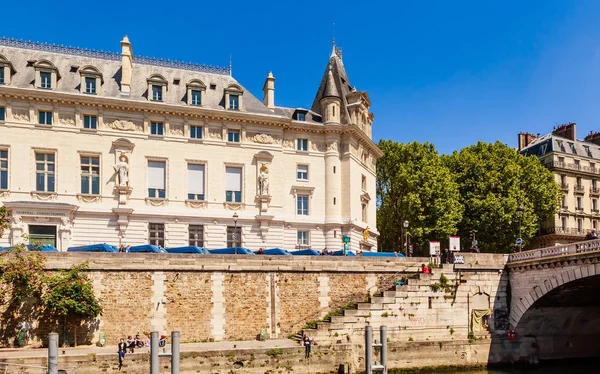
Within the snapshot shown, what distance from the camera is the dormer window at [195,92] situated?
39438 mm

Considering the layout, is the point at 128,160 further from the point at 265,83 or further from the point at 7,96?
the point at 265,83

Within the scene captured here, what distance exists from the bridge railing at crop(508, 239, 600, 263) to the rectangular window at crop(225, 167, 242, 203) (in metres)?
18.1

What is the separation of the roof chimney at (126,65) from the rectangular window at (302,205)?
14024mm

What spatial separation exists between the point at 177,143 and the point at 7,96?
10.6m

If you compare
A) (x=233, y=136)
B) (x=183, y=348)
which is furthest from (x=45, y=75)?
(x=183, y=348)

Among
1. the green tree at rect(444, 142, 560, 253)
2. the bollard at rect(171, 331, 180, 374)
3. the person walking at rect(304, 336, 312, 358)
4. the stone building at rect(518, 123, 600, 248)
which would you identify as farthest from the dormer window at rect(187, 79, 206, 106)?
the stone building at rect(518, 123, 600, 248)

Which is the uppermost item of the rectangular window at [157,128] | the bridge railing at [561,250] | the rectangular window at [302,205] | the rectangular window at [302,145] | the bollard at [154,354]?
the rectangular window at [157,128]

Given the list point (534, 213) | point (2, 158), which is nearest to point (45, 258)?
point (2, 158)

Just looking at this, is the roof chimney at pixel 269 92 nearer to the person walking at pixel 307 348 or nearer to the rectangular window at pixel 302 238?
the rectangular window at pixel 302 238

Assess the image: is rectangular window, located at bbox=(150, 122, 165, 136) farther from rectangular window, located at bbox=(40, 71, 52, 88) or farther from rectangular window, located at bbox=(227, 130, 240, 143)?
rectangular window, located at bbox=(40, 71, 52, 88)

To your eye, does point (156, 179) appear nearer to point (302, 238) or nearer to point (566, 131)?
point (302, 238)

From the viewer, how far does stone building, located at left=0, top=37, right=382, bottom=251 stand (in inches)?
1389

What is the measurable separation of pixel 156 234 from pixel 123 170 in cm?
465

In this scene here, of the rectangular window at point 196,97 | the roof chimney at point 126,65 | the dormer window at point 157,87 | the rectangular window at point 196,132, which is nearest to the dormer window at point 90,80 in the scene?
the roof chimney at point 126,65
